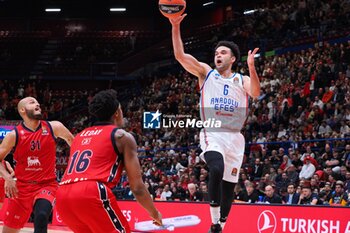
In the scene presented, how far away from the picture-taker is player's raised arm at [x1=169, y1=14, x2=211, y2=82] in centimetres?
782

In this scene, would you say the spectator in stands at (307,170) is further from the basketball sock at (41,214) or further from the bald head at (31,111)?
the basketball sock at (41,214)

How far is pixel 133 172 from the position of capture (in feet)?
16.6

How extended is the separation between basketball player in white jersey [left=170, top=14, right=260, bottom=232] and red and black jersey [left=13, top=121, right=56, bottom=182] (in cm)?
210

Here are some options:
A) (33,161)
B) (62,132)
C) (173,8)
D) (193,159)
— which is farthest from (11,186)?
(193,159)

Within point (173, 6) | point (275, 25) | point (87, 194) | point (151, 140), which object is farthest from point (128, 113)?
point (87, 194)

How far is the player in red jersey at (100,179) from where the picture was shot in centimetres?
496

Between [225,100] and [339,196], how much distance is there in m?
6.43

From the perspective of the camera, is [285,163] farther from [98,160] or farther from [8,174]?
[98,160]

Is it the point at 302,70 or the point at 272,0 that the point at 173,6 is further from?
the point at 272,0

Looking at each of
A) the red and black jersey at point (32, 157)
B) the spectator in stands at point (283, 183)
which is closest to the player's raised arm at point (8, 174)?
the red and black jersey at point (32, 157)

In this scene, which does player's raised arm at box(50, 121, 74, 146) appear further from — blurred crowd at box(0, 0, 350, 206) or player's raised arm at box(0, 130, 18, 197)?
blurred crowd at box(0, 0, 350, 206)

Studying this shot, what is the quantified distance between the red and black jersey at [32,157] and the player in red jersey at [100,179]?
327 centimetres

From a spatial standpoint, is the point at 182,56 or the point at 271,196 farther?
the point at 271,196

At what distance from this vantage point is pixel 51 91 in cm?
3591
